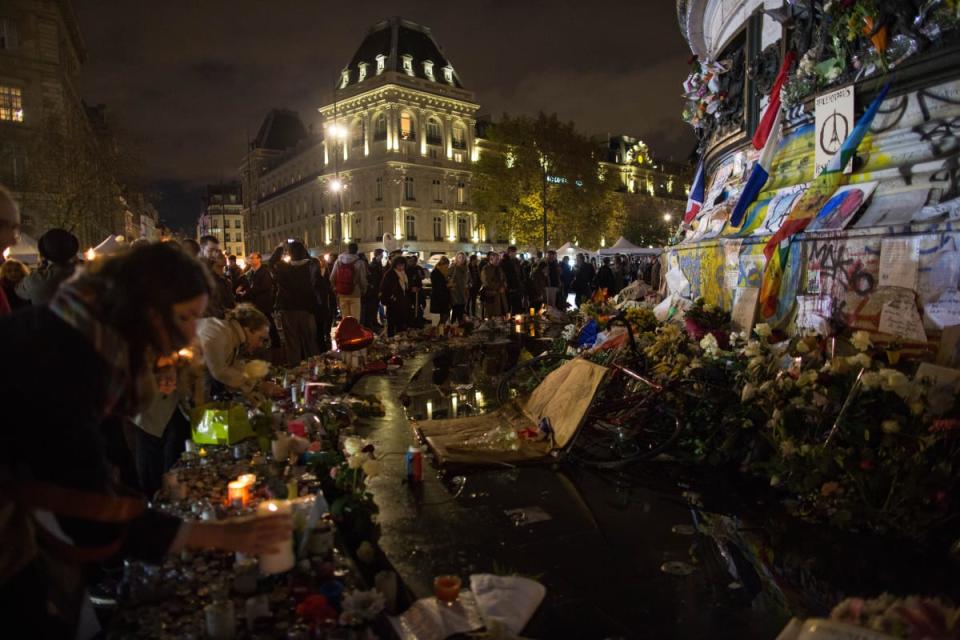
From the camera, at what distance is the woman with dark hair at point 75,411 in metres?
1.53

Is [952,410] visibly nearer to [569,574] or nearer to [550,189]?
[569,574]

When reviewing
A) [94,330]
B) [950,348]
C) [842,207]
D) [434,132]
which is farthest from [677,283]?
[434,132]

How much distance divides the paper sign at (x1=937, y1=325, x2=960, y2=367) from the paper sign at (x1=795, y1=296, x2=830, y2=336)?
3.25 ft

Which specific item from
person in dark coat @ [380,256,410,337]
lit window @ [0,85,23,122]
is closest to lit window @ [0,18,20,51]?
lit window @ [0,85,23,122]

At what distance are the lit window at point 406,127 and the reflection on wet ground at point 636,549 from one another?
60.8 m

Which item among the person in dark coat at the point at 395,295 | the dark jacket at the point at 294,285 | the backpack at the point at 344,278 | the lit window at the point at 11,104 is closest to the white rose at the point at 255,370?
the dark jacket at the point at 294,285

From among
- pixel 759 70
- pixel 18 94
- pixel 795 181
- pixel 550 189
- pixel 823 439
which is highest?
pixel 18 94

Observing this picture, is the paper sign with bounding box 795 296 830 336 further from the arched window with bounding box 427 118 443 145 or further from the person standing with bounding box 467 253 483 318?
the arched window with bounding box 427 118 443 145

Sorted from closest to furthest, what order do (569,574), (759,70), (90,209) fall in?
(569,574)
(759,70)
(90,209)

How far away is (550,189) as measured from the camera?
4709 centimetres

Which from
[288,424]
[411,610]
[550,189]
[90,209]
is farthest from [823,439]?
[550,189]

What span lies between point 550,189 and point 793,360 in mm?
43208

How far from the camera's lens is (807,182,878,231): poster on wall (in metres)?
6.25

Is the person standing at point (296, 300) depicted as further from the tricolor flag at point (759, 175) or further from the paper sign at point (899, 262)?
the paper sign at point (899, 262)
